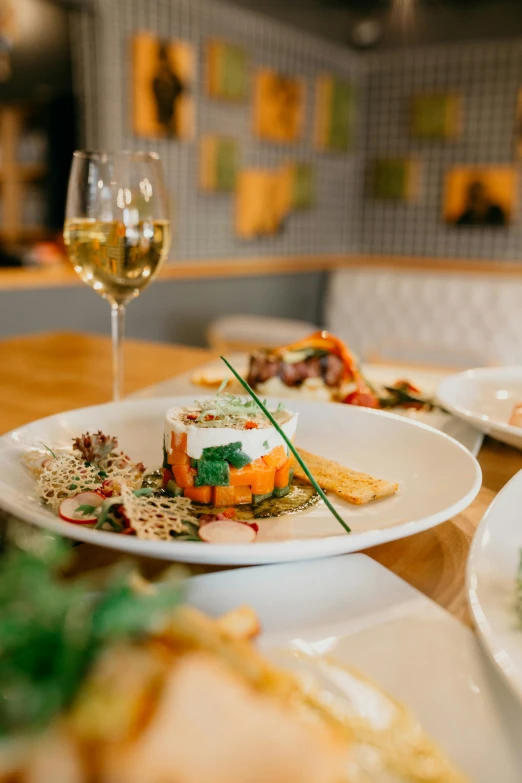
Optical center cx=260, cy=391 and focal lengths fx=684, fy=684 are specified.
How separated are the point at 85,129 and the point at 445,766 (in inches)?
130

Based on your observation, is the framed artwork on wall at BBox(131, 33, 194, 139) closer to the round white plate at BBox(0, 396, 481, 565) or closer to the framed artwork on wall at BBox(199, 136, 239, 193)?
the framed artwork on wall at BBox(199, 136, 239, 193)

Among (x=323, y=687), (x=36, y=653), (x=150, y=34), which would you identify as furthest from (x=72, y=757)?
(x=150, y=34)

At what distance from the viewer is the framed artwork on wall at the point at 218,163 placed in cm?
372

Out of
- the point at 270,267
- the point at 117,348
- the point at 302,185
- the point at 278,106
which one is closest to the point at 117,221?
the point at 117,348

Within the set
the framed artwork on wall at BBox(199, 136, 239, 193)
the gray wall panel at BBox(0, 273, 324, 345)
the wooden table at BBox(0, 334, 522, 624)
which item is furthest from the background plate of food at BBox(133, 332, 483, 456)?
the framed artwork on wall at BBox(199, 136, 239, 193)

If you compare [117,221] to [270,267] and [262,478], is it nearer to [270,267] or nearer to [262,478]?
[262,478]

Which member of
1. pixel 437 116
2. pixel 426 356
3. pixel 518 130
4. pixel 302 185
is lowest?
pixel 426 356

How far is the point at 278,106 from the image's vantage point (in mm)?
4195

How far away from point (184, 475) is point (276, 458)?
84 millimetres

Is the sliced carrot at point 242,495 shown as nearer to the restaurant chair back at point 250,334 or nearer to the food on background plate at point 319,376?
the food on background plate at point 319,376

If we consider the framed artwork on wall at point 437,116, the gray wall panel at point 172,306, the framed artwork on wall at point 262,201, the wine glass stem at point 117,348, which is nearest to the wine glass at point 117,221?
the wine glass stem at point 117,348

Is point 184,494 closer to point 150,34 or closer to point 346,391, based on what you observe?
point 346,391

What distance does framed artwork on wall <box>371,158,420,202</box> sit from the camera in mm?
4812

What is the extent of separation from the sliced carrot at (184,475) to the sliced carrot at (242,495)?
0.04 meters
